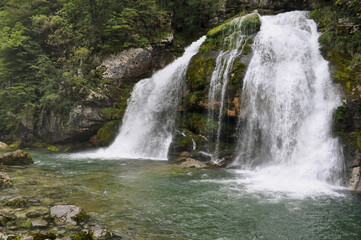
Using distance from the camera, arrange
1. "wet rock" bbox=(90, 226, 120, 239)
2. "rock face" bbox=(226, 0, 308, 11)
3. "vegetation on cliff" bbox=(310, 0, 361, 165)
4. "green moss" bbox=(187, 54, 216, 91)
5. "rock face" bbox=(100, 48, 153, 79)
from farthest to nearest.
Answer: "rock face" bbox=(226, 0, 308, 11) < "rock face" bbox=(100, 48, 153, 79) < "green moss" bbox=(187, 54, 216, 91) < "vegetation on cliff" bbox=(310, 0, 361, 165) < "wet rock" bbox=(90, 226, 120, 239)

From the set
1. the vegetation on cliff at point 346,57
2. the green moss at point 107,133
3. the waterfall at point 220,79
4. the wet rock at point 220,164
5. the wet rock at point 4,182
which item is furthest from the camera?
the green moss at point 107,133

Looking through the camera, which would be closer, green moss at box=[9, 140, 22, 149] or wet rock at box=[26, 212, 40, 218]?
wet rock at box=[26, 212, 40, 218]

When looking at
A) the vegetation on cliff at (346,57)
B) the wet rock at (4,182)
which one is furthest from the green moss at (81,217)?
the vegetation on cliff at (346,57)

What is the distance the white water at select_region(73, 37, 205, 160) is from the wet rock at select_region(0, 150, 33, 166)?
141 inches

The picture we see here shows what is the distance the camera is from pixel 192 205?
25.4 ft

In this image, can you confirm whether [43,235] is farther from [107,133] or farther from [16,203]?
[107,133]

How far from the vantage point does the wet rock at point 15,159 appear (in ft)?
41.5

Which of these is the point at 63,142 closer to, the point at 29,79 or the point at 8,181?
the point at 29,79

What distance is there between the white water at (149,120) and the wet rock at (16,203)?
9.19m

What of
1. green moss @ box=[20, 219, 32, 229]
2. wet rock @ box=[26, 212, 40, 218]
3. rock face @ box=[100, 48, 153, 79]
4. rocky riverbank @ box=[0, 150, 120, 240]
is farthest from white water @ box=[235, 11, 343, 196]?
rock face @ box=[100, 48, 153, 79]

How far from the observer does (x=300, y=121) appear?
1212 centimetres

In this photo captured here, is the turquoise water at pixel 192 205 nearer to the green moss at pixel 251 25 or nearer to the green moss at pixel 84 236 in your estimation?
the green moss at pixel 84 236

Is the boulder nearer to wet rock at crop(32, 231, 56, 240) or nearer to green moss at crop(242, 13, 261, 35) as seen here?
wet rock at crop(32, 231, 56, 240)

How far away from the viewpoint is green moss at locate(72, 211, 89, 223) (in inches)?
239
